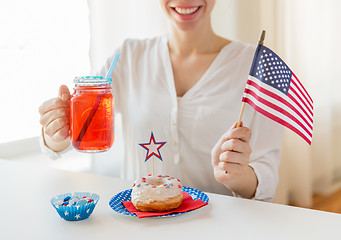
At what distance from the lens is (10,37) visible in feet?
7.11

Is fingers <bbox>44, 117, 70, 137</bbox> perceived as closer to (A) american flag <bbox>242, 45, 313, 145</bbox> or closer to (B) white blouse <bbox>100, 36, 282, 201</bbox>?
(B) white blouse <bbox>100, 36, 282, 201</bbox>

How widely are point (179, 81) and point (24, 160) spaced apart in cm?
108

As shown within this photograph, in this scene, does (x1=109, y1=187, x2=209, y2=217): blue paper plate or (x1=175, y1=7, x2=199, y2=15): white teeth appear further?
(x1=175, y1=7, x2=199, y2=15): white teeth

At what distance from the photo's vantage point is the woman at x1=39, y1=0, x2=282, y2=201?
140cm

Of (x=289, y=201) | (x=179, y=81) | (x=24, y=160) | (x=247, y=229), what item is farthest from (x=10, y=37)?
(x=289, y=201)

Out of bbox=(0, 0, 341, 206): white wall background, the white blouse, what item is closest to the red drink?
the white blouse

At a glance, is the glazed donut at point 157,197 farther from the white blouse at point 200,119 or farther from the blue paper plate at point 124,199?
the white blouse at point 200,119

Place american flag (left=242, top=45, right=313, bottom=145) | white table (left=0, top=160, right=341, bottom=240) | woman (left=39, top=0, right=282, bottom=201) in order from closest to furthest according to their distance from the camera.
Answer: white table (left=0, top=160, right=341, bottom=240) < american flag (left=242, top=45, right=313, bottom=145) < woman (left=39, top=0, right=282, bottom=201)

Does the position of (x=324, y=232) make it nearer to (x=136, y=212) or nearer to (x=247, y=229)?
(x=247, y=229)

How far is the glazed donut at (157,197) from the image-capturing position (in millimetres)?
991

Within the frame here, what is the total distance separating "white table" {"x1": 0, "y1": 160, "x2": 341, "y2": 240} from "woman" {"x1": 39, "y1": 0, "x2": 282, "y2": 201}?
255mm

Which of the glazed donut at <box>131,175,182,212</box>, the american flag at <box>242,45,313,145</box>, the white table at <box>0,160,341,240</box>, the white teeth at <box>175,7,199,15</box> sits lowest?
the white table at <box>0,160,341,240</box>

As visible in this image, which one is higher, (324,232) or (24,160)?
(324,232)

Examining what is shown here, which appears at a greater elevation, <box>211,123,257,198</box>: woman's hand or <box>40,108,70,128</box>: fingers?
<box>40,108,70,128</box>: fingers
